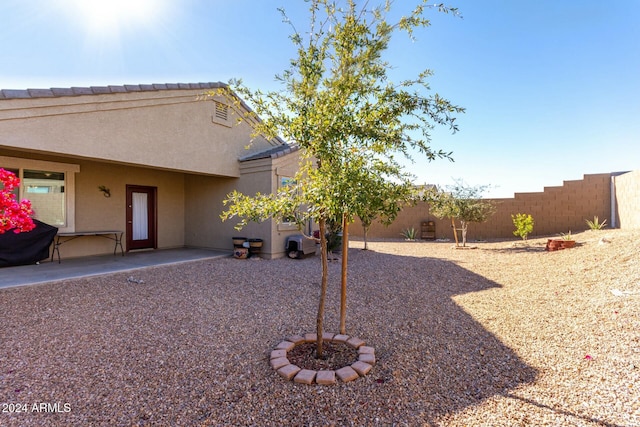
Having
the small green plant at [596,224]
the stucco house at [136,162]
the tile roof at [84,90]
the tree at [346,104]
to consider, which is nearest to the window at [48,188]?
the stucco house at [136,162]

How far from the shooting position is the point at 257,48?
661 cm

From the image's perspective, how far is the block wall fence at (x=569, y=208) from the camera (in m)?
11.9

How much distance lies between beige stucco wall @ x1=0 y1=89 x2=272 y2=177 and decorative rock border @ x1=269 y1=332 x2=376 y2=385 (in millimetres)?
6363

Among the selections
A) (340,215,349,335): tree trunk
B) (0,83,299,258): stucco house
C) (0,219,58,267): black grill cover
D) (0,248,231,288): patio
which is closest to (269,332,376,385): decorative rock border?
(340,215,349,335): tree trunk

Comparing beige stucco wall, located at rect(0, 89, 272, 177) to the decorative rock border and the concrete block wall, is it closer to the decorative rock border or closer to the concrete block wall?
the decorative rock border

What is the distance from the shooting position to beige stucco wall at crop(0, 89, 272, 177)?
5.94 metres

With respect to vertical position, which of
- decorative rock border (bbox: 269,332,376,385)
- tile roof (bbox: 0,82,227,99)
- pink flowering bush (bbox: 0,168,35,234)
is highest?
tile roof (bbox: 0,82,227,99)

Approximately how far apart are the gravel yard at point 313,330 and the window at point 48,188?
329cm

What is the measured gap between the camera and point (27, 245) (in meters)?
7.64

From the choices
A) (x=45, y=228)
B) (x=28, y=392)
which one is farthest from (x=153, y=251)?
(x=28, y=392)

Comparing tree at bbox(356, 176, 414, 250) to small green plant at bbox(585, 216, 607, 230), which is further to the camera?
small green plant at bbox(585, 216, 607, 230)

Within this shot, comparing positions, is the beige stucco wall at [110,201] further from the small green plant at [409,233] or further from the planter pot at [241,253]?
the small green plant at [409,233]

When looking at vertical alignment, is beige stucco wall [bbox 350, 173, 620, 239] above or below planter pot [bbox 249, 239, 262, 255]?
above

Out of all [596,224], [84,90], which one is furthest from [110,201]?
[596,224]
